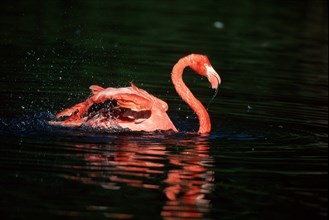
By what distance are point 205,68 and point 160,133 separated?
111 centimetres

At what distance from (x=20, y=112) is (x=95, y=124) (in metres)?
1.29

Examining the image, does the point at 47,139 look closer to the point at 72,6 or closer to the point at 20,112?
the point at 20,112

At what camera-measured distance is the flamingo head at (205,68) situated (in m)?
11.0

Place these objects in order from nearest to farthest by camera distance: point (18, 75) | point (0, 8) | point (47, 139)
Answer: point (47, 139) < point (18, 75) < point (0, 8)

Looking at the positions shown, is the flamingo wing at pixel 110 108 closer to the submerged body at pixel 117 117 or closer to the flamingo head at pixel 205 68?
the submerged body at pixel 117 117

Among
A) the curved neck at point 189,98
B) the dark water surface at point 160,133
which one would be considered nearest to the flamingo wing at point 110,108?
the dark water surface at point 160,133

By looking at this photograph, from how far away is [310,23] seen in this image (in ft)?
83.4

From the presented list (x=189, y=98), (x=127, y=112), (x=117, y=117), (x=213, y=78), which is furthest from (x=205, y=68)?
(x=117, y=117)

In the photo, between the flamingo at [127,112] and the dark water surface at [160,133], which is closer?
the dark water surface at [160,133]

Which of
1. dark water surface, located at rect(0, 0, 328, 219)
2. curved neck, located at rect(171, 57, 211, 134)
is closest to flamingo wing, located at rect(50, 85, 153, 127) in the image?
dark water surface, located at rect(0, 0, 328, 219)

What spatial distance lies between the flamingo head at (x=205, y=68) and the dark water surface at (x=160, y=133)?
2.32 ft

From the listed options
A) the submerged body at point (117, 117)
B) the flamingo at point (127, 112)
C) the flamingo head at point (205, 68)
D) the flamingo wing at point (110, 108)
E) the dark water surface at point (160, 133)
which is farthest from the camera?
the flamingo head at point (205, 68)

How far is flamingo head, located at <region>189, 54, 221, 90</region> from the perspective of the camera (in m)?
11.0

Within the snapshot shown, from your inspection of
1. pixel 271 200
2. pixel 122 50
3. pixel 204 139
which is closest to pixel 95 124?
pixel 204 139
